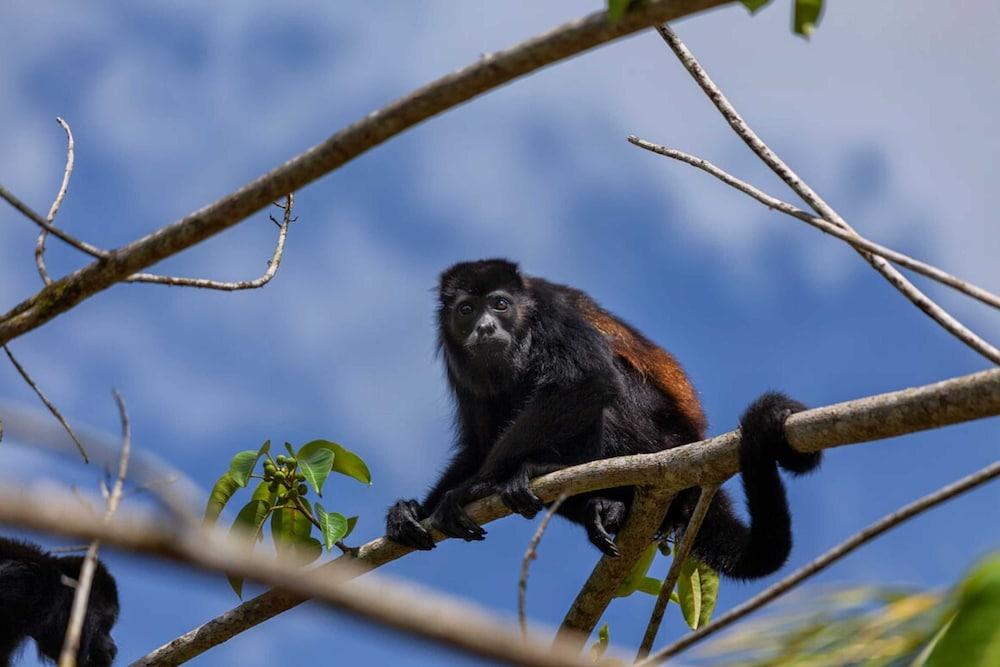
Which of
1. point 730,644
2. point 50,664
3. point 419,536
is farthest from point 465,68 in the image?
point 50,664

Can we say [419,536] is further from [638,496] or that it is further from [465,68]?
[465,68]

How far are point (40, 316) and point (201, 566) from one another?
220 centimetres

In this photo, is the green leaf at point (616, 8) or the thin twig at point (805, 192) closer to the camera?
the green leaf at point (616, 8)

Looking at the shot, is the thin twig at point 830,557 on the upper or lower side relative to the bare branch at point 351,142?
lower

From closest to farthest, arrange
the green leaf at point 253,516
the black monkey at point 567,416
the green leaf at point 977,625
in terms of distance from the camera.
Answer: the green leaf at point 977,625
the black monkey at point 567,416
the green leaf at point 253,516

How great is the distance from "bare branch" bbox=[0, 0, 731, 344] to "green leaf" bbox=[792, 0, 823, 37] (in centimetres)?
15

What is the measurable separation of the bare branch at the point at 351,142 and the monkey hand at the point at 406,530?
10.6ft

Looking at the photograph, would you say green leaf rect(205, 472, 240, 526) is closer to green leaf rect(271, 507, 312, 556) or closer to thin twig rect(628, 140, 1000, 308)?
green leaf rect(271, 507, 312, 556)

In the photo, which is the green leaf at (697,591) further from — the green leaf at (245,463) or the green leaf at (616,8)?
the green leaf at (616,8)

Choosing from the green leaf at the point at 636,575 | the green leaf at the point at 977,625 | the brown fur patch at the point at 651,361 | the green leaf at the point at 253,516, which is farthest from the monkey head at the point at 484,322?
the green leaf at the point at 977,625

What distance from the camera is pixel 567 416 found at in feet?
21.1

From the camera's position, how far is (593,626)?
5.72 m

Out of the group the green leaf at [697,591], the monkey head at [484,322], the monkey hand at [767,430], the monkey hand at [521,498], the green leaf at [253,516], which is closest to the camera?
the monkey hand at [767,430]

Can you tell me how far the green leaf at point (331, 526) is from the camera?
543cm
